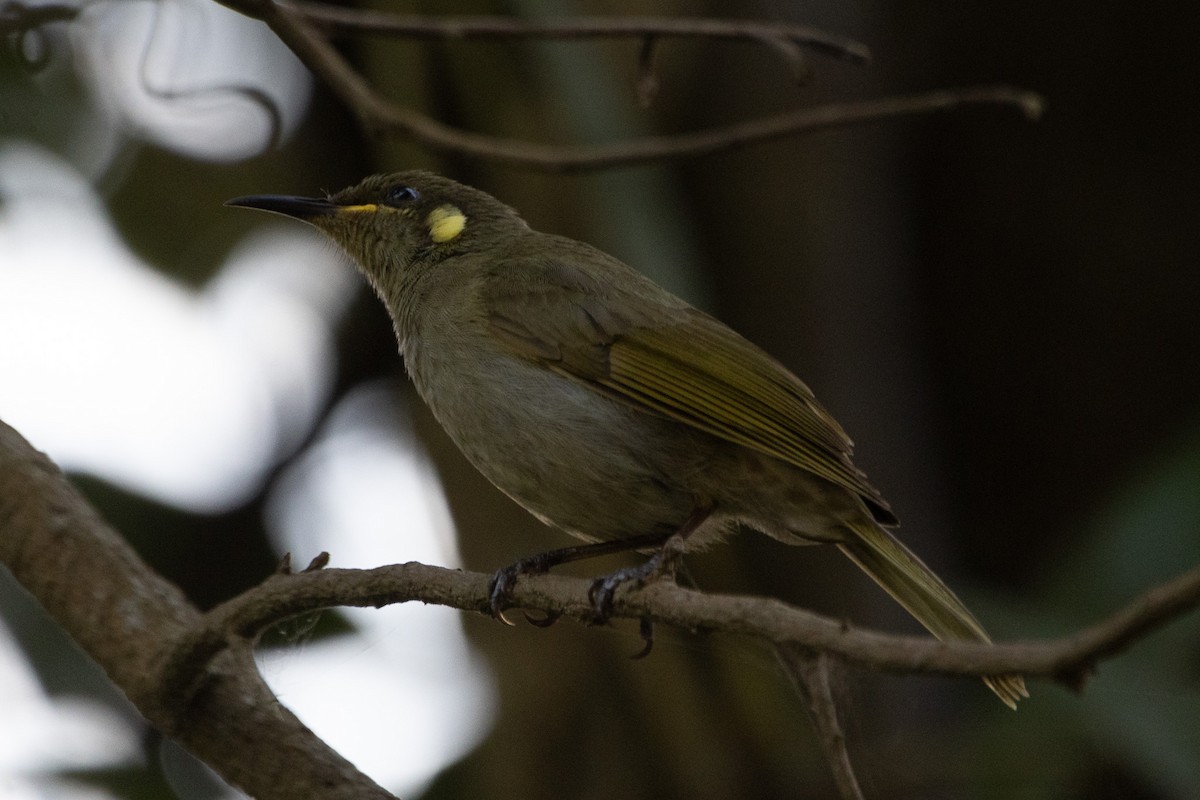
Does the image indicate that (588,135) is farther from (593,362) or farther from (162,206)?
(162,206)

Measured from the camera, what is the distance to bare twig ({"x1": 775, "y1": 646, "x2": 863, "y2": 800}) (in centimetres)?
181

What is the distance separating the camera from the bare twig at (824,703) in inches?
71.2

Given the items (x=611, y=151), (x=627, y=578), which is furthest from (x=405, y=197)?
(x=627, y=578)

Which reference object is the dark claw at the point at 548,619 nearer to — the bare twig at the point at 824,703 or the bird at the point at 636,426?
the bird at the point at 636,426

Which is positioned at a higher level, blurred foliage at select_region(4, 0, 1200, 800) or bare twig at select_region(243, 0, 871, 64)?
bare twig at select_region(243, 0, 871, 64)

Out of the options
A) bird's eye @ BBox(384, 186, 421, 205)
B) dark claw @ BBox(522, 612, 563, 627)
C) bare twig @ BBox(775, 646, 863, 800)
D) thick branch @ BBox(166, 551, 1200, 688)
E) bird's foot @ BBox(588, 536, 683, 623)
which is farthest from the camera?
bird's eye @ BBox(384, 186, 421, 205)

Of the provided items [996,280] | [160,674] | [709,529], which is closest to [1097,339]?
[996,280]

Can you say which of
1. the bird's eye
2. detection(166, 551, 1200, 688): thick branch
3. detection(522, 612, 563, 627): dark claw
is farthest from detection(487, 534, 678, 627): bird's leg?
the bird's eye

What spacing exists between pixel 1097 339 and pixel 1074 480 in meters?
0.63

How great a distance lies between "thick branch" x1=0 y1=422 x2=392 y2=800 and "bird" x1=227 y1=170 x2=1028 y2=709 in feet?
2.18

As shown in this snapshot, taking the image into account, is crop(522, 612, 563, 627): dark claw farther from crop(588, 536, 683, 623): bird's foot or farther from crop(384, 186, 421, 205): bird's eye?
crop(384, 186, 421, 205): bird's eye

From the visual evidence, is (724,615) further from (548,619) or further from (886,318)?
(886,318)

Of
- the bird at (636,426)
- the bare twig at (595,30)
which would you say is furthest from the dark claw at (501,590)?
the bare twig at (595,30)

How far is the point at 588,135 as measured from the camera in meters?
4.62
